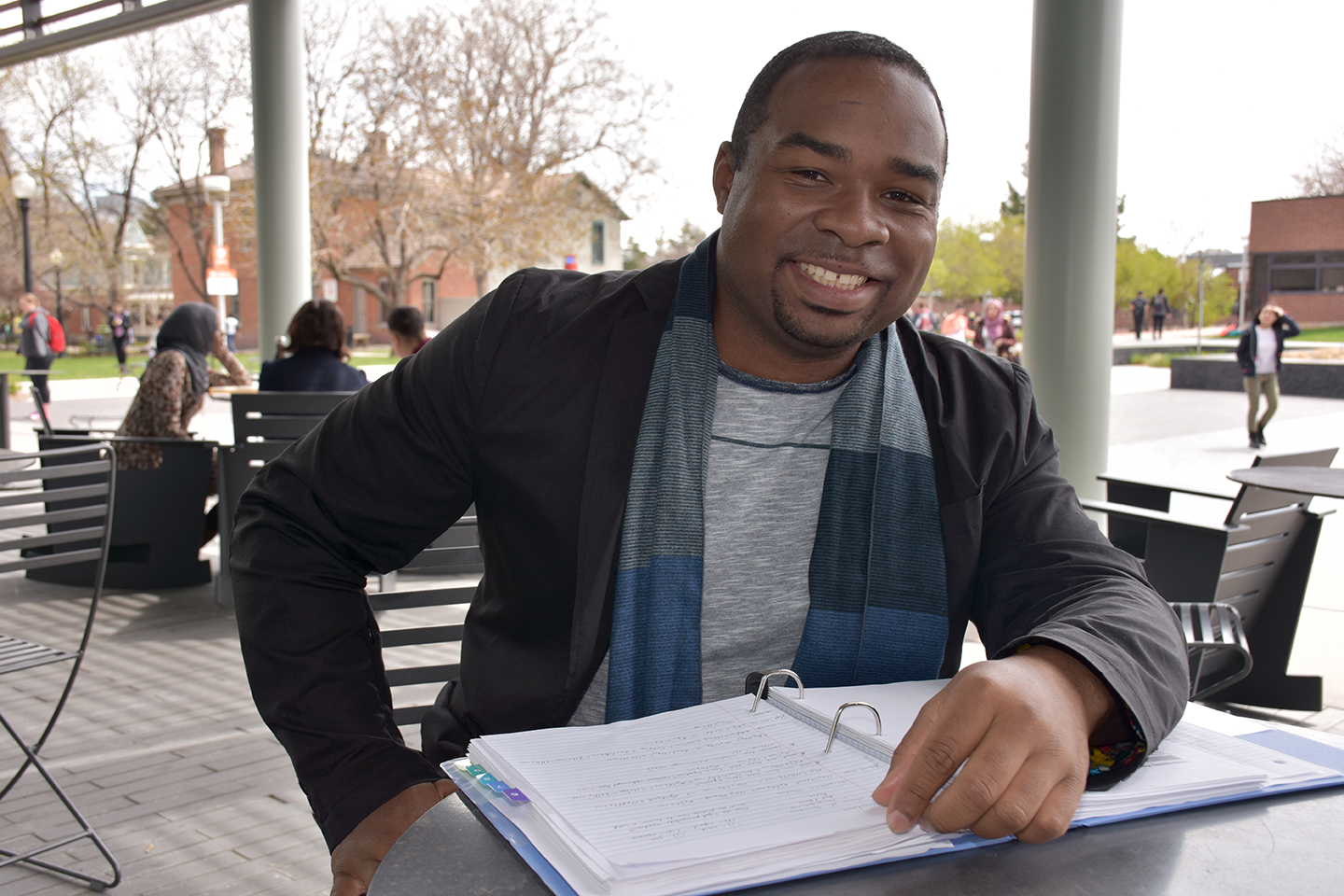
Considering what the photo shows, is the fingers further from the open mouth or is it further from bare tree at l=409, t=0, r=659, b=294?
bare tree at l=409, t=0, r=659, b=294

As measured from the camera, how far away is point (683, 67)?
24141mm

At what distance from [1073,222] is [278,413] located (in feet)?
12.5

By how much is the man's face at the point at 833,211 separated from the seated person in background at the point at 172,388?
495cm

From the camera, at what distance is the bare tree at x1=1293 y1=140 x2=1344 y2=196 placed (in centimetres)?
1716

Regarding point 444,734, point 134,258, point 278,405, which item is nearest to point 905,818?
point 444,734

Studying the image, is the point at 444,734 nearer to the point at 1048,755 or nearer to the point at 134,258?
the point at 1048,755

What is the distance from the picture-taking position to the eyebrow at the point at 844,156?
1476 millimetres

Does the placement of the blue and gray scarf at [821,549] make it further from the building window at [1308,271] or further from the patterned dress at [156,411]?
the building window at [1308,271]

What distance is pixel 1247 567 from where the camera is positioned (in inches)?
A: 143

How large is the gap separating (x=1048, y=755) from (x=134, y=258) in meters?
48.1

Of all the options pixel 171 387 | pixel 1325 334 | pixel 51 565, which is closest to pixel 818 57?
pixel 51 565

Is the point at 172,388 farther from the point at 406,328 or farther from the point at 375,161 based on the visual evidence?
the point at 375,161

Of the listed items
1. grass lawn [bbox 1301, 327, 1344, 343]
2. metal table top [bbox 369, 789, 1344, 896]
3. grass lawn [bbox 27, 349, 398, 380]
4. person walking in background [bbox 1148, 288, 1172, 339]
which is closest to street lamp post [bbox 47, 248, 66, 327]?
grass lawn [bbox 27, 349, 398, 380]

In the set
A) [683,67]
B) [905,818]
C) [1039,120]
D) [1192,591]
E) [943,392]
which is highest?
[683,67]
